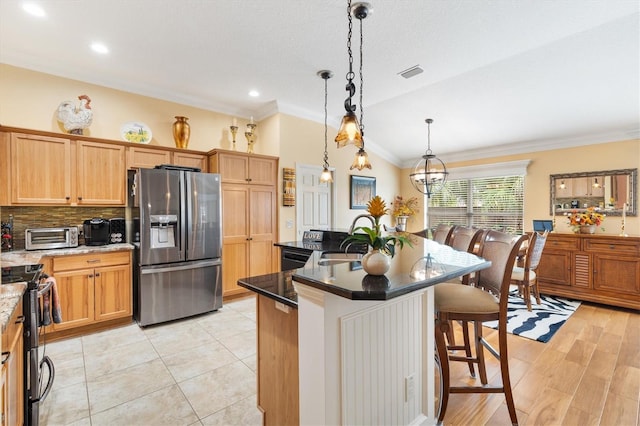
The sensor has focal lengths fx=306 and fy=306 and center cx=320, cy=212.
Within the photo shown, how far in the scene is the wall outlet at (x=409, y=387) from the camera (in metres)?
1.68

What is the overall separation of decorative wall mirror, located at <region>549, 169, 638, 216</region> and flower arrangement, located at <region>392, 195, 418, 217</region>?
246 centimetres

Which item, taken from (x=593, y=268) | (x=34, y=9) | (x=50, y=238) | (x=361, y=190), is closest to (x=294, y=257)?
(x=50, y=238)

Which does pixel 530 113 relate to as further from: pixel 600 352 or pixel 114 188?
pixel 114 188

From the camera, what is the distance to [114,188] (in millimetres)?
3643

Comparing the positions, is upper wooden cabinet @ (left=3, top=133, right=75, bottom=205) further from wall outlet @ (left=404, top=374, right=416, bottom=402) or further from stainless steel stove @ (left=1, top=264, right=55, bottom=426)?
wall outlet @ (left=404, top=374, right=416, bottom=402)

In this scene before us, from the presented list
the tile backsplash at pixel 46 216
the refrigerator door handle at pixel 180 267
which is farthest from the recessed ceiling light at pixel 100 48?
the refrigerator door handle at pixel 180 267

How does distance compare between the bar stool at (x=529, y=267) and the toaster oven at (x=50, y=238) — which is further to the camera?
the bar stool at (x=529, y=267)

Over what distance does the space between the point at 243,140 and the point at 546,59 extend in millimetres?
4156

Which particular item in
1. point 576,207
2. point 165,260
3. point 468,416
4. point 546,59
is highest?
point 546,59

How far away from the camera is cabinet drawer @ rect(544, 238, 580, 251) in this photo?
14.2ft

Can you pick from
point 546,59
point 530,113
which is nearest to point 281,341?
point 546,59

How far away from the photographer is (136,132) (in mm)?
4016

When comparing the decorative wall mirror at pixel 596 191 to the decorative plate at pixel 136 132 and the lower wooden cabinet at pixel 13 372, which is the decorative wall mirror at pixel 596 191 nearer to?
the decorative plate at pixel 136 132

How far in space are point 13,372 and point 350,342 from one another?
1.57 meters
